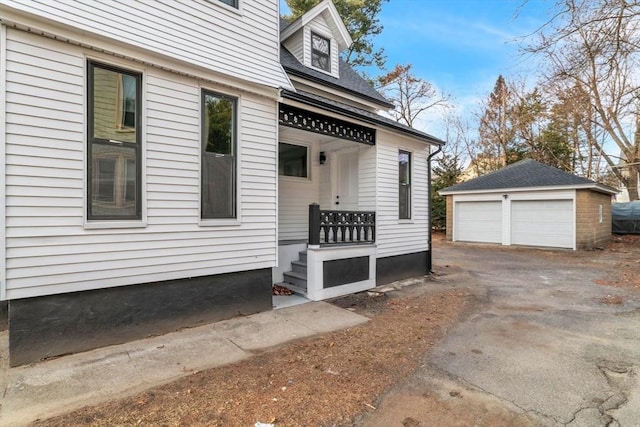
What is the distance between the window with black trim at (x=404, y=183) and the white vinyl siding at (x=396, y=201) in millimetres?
116

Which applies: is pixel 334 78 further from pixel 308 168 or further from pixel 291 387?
pixel 291 387

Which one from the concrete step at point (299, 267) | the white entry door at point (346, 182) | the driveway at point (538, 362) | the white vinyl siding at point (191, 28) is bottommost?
the driveway at point (538, 362)

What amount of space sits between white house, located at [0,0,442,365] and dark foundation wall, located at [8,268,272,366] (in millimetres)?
14

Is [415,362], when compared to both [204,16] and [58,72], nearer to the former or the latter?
[58,72]

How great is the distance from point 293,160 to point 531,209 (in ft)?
40.9

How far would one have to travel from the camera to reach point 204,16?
4.84 m

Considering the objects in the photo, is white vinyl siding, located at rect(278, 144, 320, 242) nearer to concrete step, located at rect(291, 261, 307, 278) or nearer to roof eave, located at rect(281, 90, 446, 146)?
concrete step, located at rect(291, 261, 307, 278)

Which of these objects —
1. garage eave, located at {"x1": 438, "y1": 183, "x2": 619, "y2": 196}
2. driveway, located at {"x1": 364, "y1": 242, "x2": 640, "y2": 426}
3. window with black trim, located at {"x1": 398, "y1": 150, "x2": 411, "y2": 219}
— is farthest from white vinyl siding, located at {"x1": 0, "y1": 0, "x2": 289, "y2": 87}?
garage eave, located at {"x1": 438, "y1": 183, "x2": 619, "y2": 196}

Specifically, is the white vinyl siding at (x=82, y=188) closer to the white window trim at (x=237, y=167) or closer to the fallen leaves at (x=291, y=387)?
the white window trim at (x=237, y=167)

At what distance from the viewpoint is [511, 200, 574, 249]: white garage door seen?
14.1 metres

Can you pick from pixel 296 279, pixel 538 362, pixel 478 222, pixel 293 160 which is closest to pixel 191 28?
pixel 293 160

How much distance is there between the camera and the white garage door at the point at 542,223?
1414 centimetres

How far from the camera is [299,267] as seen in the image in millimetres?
6805

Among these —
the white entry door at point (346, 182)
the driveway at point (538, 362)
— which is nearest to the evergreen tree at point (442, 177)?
the driveway at point (538, 362)
